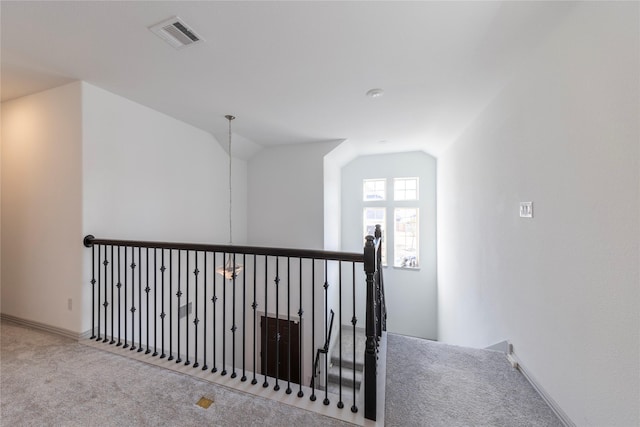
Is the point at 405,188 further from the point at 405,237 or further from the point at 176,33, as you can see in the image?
the point at 176,33

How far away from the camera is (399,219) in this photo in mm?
6426

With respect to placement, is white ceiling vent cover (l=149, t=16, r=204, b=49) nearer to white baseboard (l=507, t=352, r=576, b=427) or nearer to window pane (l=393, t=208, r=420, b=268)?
white baseboard (l=507, t=352, r=576, b=427)

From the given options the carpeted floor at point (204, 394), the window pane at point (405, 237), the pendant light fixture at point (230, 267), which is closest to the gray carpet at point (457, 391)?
the carpeted floor at point (204, 394)

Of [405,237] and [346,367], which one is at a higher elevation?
[405,237]

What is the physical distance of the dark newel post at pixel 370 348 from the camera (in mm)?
1556

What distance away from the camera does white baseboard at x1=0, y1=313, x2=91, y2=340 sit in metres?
2.60

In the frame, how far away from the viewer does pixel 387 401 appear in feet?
5.68

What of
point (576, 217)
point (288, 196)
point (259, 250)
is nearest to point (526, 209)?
point (576, 217)

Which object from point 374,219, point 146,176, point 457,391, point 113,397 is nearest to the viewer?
point 113,397

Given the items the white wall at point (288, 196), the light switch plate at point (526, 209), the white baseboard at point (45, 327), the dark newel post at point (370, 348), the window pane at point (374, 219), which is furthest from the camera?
the window pane at point (374, 219)

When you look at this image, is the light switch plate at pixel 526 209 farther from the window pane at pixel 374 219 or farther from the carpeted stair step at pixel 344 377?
the window pane at pixel 374 219

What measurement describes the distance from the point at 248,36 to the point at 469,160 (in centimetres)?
323

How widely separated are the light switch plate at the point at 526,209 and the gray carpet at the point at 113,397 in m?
2.08

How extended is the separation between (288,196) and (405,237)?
3175 millimetres
